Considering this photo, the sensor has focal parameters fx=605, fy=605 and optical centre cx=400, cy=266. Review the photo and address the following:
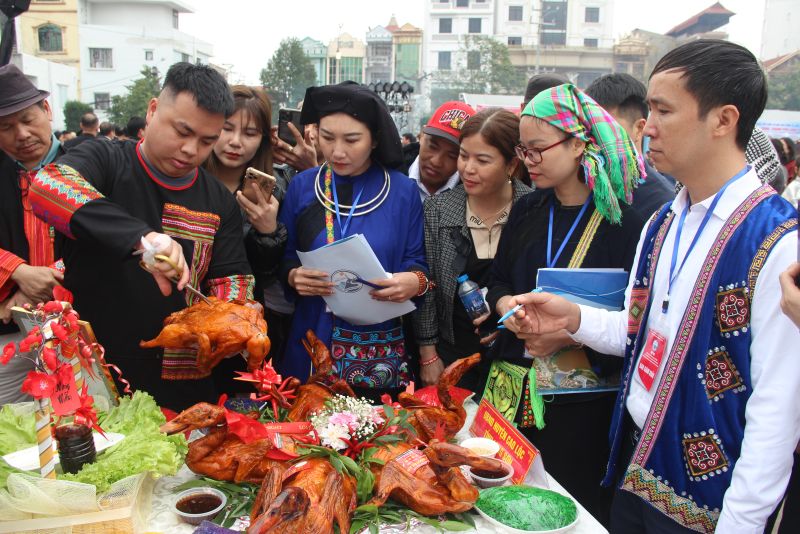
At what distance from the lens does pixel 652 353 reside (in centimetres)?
177

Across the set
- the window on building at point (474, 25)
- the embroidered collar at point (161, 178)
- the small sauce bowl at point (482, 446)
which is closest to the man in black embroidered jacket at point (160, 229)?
the embroidered collar at point (161, 178)

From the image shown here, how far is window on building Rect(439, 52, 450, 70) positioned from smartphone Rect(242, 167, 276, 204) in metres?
57.0

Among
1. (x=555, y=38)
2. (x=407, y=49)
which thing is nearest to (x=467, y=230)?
(x=555, y=38)

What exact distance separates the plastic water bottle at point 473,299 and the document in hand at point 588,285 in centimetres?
38

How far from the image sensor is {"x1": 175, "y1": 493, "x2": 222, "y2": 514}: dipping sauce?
5.36 feet

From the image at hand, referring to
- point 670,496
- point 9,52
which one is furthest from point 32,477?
point 9,52

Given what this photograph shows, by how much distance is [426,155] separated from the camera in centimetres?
338

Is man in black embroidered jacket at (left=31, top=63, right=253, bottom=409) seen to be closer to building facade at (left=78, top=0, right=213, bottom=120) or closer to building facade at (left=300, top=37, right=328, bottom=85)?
building facade at (left=78, top=0, right=213, bottom=120)

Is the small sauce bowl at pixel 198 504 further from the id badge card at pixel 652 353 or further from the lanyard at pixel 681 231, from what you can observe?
the lanyard at pixel 681 231

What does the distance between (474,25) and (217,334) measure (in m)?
61.8

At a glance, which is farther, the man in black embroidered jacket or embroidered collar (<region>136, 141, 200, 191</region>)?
embroidered collar (<region>136, 141, 200, 191</region>)

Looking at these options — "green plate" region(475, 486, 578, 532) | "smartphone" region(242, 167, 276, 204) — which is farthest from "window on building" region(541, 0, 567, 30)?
"green plate" region(475, 486, 578, 532)

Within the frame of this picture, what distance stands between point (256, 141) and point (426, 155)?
→ 928mm

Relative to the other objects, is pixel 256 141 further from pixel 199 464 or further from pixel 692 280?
pixel 692 280
